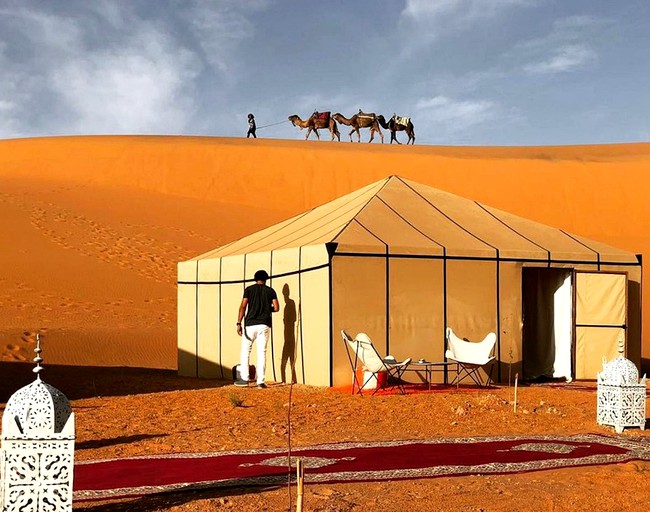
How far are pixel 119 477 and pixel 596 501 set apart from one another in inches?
110

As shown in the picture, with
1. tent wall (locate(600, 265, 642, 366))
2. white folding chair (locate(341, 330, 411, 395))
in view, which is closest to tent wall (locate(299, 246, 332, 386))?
white folding chair (locate(341, 330, 411, 395))

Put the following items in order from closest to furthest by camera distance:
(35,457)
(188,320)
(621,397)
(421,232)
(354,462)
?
(35,457)
(354,462)
(621,397)
(421,232)
(188,320)

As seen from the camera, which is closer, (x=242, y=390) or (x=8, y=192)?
(x=242, y=390)

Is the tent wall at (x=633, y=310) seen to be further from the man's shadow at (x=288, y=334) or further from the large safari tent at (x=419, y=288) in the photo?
the man's shadow at (x=288, y=334)

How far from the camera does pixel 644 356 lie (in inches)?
765

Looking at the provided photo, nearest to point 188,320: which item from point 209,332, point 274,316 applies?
point 209,332

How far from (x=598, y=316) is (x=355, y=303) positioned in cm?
358

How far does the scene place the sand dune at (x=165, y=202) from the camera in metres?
21.7

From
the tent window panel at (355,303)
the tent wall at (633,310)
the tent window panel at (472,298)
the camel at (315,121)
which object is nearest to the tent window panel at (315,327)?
the tent window panel at (355,303)

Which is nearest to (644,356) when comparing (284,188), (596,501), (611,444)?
(611,444)

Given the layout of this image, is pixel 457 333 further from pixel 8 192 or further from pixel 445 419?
pixel 8 192

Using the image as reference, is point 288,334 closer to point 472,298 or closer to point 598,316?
point 472,298

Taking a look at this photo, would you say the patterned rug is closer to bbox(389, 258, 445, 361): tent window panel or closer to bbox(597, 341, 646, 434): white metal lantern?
bbox(597, 341, 646, 434): white metal lantern

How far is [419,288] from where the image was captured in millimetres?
11523
